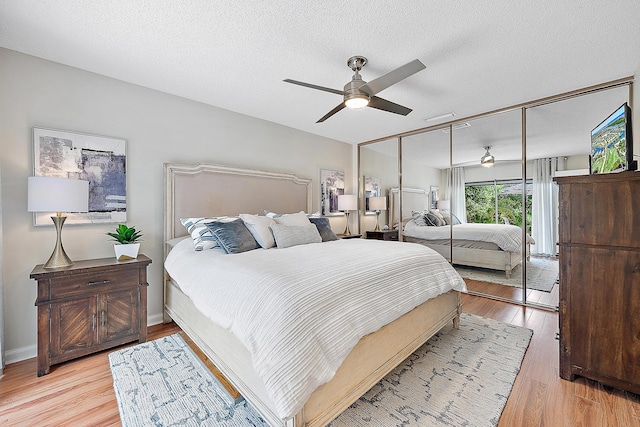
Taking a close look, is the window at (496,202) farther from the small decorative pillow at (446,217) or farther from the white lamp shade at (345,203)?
the white lamp shade at (345,203)

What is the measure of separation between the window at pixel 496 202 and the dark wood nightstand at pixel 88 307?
4.14 meters

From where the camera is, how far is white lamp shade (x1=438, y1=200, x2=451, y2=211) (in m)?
4.04

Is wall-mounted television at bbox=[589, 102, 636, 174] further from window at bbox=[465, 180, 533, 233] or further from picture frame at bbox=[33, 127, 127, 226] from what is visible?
picture frame at bbox=[33, 127, 127, 226]

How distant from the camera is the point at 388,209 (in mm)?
4789

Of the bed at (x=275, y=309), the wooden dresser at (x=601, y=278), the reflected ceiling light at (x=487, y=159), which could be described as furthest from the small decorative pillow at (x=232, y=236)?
the reflected ceiling light at (x=487, y=159)

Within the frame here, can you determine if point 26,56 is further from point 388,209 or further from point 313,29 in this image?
point 388,209

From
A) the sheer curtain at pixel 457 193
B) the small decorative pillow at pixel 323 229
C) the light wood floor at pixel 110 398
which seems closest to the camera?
the light wood floor at pixel 110 398

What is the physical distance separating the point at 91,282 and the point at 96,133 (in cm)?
141

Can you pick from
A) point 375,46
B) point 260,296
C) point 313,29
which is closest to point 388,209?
point 375,46

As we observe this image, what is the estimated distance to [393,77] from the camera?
206 cm

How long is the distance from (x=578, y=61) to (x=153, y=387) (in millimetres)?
4252

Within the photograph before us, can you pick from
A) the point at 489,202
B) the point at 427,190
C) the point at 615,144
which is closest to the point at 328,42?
the point at 615,144

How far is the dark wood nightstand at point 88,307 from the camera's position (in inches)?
77.1

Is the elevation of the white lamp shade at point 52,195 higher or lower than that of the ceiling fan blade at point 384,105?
lower
